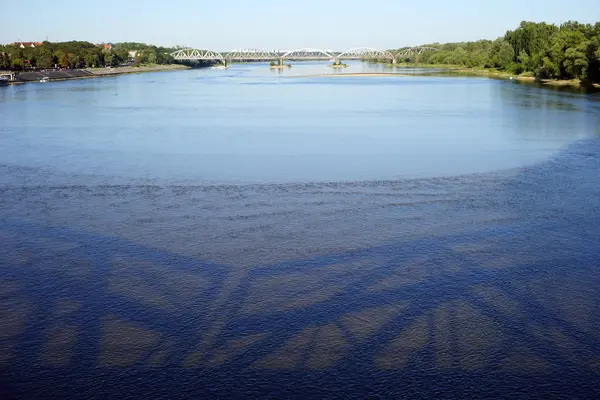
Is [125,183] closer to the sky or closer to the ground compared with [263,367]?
closer to the sky

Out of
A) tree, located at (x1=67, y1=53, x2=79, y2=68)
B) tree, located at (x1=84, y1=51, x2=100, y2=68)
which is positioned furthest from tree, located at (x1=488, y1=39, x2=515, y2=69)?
tree, located at (x1=67, y1=53, x2=79, y2=68)

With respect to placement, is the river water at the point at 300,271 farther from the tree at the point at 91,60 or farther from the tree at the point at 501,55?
the tree at the point at 91,60

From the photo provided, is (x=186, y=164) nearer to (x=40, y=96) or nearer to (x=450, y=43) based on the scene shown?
(x=40, y=96)

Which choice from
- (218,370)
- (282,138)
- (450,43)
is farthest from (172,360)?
(450,43)

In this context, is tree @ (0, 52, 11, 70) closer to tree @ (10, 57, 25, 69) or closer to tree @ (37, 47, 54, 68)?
tree @ (10, 57, 25, 69)

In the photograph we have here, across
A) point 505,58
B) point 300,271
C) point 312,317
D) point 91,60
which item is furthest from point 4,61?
point 312,317

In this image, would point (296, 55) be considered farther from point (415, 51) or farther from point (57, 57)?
point (57, 57)

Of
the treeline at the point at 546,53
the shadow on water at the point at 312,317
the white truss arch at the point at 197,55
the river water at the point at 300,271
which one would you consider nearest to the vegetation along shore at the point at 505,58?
the treeline at the point at 546,53
